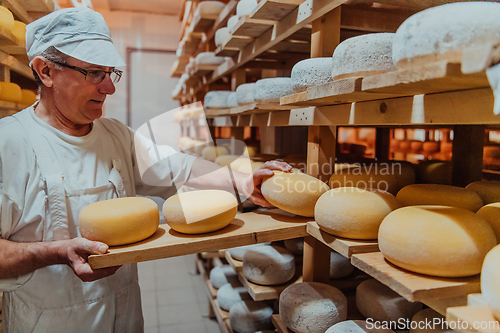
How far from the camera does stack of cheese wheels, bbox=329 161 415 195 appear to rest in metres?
1.23

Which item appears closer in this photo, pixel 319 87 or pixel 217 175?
pixel 319 87

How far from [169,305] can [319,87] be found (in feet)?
8.52

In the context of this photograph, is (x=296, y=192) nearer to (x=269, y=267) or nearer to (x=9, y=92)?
(x=269, y=267)

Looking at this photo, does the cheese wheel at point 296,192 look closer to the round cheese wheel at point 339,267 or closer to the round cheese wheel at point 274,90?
the round cheese wheel at point 274,90

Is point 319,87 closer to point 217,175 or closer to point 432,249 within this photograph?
point 432,249

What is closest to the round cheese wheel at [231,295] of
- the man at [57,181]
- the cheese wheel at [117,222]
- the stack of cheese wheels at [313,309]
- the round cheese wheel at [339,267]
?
the round cheese wheel at [339,267]

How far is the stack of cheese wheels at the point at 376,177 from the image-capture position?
1.23m

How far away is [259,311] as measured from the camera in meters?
1.88

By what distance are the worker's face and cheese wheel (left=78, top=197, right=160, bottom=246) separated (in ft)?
1.22

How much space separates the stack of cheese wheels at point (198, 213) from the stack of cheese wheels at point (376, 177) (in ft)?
1.42

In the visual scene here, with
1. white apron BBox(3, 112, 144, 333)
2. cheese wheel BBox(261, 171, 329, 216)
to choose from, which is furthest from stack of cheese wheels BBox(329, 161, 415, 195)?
white apron BBox(3, 112, 144, 333)

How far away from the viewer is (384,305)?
122 cm

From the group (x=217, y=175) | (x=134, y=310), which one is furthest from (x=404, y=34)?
(x=134, y=310)

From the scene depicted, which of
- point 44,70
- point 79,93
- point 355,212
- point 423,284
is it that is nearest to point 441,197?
point 355,212
